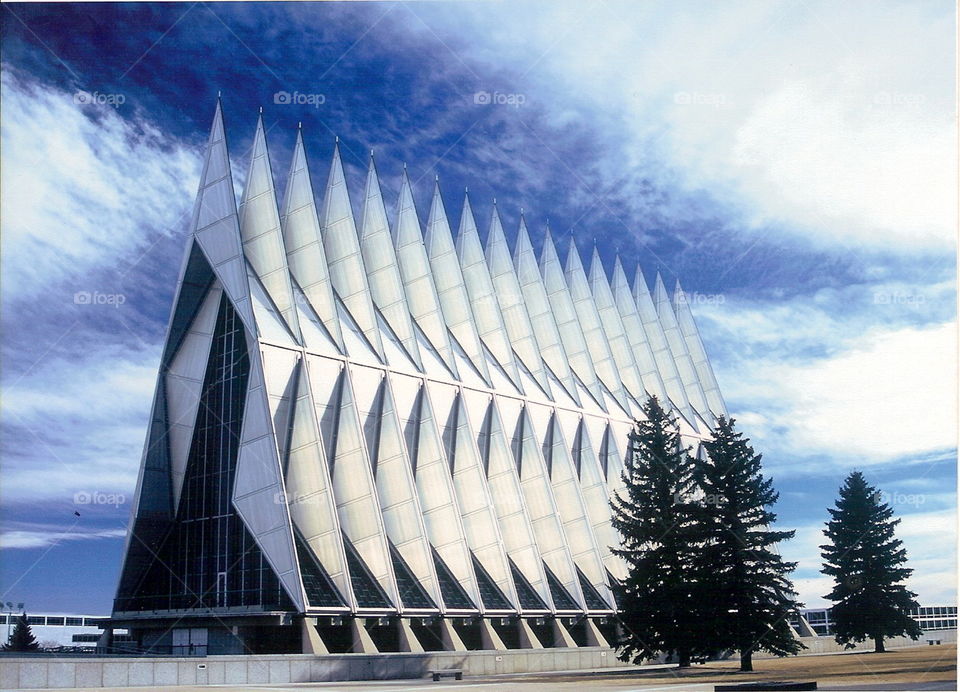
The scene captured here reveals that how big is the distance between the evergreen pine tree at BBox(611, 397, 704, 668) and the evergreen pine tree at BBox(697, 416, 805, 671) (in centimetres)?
57

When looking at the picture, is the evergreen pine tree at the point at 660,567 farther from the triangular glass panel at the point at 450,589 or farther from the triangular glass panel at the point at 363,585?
the triangular glass panel at the point at 363,585

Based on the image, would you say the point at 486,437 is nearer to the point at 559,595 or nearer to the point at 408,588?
the point at 559,595

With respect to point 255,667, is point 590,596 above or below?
above

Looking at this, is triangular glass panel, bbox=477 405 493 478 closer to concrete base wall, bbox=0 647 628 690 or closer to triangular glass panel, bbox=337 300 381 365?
triangular glass panel, bbox=337 300 381 365

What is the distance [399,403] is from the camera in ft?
113

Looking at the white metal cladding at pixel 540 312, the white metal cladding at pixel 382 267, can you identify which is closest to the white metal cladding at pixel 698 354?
the white metal cladding at pixel 540 312

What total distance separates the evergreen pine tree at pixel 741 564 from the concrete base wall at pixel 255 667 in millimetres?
5124

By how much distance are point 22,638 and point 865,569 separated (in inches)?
1045

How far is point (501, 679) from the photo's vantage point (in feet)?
75.1

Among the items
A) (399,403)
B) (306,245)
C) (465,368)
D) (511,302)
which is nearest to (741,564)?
(399,403)

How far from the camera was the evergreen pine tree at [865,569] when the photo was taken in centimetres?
3234

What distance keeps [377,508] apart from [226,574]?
4.76 m

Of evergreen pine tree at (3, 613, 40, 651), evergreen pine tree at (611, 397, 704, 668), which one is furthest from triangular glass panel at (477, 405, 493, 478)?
evergreen pine tree at (3, 613, 40, 651)

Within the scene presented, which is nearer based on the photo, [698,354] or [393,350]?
[393,350]
